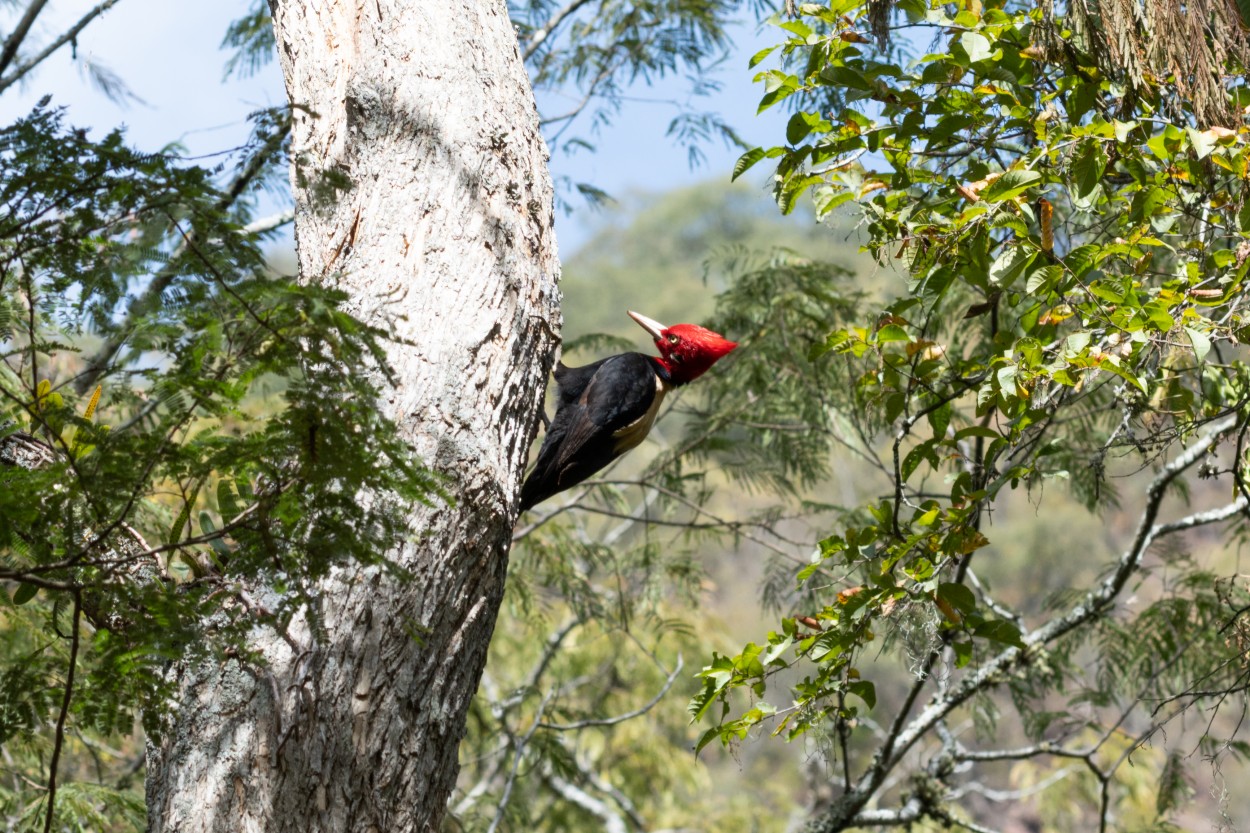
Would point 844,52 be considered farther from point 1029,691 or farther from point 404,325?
point 1029,691

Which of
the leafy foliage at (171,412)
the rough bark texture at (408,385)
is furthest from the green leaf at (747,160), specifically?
the leafy foliage at (171,412)

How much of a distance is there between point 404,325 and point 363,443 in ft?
1.57

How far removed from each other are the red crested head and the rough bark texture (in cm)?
160

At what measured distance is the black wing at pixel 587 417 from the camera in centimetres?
312

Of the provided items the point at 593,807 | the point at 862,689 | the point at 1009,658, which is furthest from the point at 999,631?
the point at 593,807

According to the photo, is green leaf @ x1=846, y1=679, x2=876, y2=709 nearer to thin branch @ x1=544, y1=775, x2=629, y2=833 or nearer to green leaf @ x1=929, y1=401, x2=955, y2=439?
green leaf @ x1=929, y1=401, x2=955, y2=439

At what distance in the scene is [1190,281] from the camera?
1.94 metres

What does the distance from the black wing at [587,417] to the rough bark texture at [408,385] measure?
1.09 meters

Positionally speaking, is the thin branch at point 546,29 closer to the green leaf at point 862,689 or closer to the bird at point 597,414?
the bird at point 597,414

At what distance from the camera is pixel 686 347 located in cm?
373

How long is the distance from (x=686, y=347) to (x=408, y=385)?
6.81 feet

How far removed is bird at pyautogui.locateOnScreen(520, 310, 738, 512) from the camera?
10.3 ft

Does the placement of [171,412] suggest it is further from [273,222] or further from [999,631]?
[273,222]

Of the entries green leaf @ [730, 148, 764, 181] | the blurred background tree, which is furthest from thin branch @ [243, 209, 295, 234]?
green leaf @ [730, 148, 764, 181]
